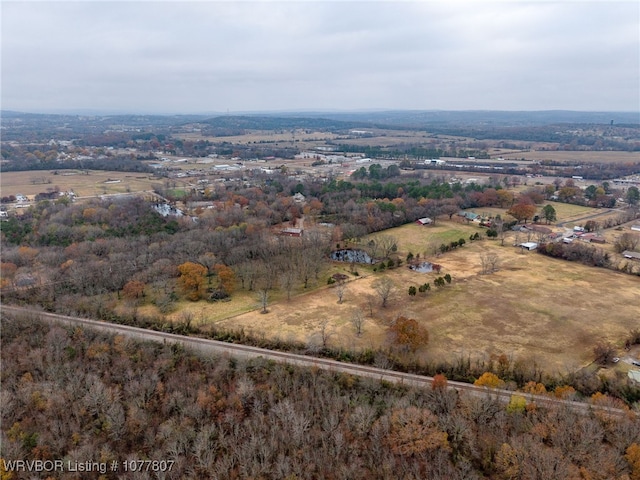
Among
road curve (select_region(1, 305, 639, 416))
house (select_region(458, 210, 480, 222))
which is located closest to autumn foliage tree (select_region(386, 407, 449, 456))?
road curve (select_region(1, 305, 639, 416))

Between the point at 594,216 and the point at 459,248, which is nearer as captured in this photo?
the point at 459,248

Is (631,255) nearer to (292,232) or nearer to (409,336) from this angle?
(409,336)

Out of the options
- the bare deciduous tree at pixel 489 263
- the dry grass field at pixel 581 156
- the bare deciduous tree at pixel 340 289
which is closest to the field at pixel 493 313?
the bare deciduous tree at pixel 340 289

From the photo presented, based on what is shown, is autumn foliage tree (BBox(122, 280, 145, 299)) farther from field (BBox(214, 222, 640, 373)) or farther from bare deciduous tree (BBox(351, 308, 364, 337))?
bare deciduous tree (BBox(351, 308, 364, 337))

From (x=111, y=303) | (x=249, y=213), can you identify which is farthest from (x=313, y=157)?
(x=111, y=303)

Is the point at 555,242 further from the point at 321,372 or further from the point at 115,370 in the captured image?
the point at 115,370

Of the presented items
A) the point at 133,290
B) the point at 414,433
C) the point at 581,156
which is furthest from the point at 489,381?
the point at 581,156
